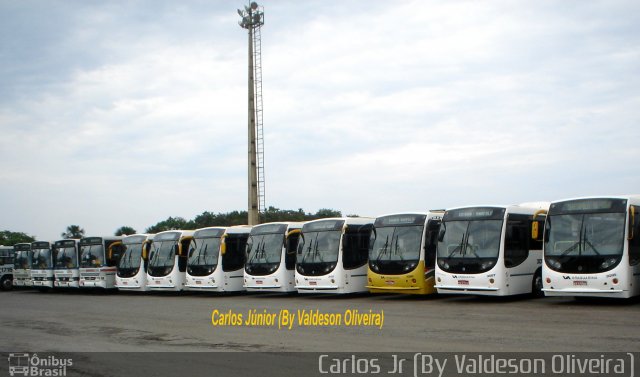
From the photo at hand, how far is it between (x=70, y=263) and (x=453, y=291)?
20.9m

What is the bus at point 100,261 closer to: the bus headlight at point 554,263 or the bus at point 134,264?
the bus at point 134,264

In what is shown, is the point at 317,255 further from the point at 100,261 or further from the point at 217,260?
the point at 100,261

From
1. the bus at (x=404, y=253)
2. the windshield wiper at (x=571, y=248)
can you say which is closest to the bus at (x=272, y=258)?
the bus at (x=404, y=253)

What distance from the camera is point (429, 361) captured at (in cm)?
1012

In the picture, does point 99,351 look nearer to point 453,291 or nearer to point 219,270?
point 453,291

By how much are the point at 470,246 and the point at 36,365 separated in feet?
40.2

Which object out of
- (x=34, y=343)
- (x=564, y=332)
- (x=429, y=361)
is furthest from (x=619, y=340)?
(x=34, y=343)

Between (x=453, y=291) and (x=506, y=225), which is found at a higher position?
(x=506, y=225)

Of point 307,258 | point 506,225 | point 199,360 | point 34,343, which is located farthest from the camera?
point 307,258

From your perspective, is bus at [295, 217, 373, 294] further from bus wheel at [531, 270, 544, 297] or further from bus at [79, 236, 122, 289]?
A: bus at [79, 236, 122, 289]

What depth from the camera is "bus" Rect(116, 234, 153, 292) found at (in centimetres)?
2980

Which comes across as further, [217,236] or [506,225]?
[217,236]

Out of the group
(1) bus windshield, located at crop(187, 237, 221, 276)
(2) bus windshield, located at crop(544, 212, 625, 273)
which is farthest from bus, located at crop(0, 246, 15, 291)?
(2) bus windshield, located at crop(544, 212, 625, 273)

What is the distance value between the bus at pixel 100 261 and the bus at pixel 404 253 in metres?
14.9
